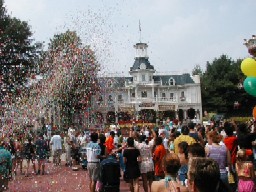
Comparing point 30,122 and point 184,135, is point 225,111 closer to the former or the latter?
point 30,122

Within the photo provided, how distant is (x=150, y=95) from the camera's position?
71438 mm

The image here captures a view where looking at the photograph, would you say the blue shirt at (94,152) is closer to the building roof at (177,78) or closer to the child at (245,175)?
the child at (245,175)

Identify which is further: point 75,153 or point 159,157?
point 75,153

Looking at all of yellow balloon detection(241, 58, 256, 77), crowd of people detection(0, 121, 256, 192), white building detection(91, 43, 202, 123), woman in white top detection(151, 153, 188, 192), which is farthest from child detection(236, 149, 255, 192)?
white building detection(91, 43, 202, 123)

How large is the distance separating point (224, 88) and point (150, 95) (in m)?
13.3

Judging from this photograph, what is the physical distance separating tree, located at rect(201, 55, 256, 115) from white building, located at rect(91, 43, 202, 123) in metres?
1.93

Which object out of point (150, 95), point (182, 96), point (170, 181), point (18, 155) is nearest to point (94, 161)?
point (170, 181)

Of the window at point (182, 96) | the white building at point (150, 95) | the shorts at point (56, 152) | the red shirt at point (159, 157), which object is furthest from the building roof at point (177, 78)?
the red shirt at point (159, 157)

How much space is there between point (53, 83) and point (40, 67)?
25.7 feet

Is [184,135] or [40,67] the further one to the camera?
[40,67]

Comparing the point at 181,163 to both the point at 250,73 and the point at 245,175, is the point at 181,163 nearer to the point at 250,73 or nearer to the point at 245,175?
the point at 245,175

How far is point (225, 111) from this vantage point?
69.9m

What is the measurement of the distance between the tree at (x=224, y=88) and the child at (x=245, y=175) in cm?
6112

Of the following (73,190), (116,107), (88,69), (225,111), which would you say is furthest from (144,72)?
(73,190)
